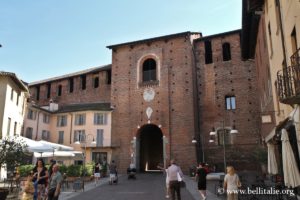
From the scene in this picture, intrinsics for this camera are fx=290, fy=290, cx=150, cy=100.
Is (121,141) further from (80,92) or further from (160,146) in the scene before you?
(80,92)

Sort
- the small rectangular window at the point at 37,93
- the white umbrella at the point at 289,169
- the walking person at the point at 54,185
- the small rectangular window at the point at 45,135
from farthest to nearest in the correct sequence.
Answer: the small rectangular window at the point at 37,93
the small rectangular window at the point at 45,135
the walking person at the point at 54,185
the white umbrella at the point at 289,169

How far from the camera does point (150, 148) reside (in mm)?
34906

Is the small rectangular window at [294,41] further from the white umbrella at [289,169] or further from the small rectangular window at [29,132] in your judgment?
the small rectangular window at [29,132]

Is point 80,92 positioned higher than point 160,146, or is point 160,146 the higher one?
point 80,92

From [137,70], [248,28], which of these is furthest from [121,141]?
[248,28]

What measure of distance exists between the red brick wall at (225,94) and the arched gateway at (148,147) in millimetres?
6129

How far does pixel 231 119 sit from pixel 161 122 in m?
6.61

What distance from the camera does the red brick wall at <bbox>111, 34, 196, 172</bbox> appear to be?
2689 centimetres

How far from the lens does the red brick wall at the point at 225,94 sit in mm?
26469

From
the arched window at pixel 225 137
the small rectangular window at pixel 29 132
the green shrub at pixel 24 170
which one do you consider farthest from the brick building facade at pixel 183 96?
the green shrub at pixel 24 170

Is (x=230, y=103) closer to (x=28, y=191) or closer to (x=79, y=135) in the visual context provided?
(x=79, y=135)

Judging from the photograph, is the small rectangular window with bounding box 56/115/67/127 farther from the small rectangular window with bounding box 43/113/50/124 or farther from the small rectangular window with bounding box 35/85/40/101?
the small rectangular window with bounding box 35/85/40/101

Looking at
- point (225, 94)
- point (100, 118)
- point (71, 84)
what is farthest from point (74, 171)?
point (71, 84)

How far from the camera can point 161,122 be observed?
27906mm
